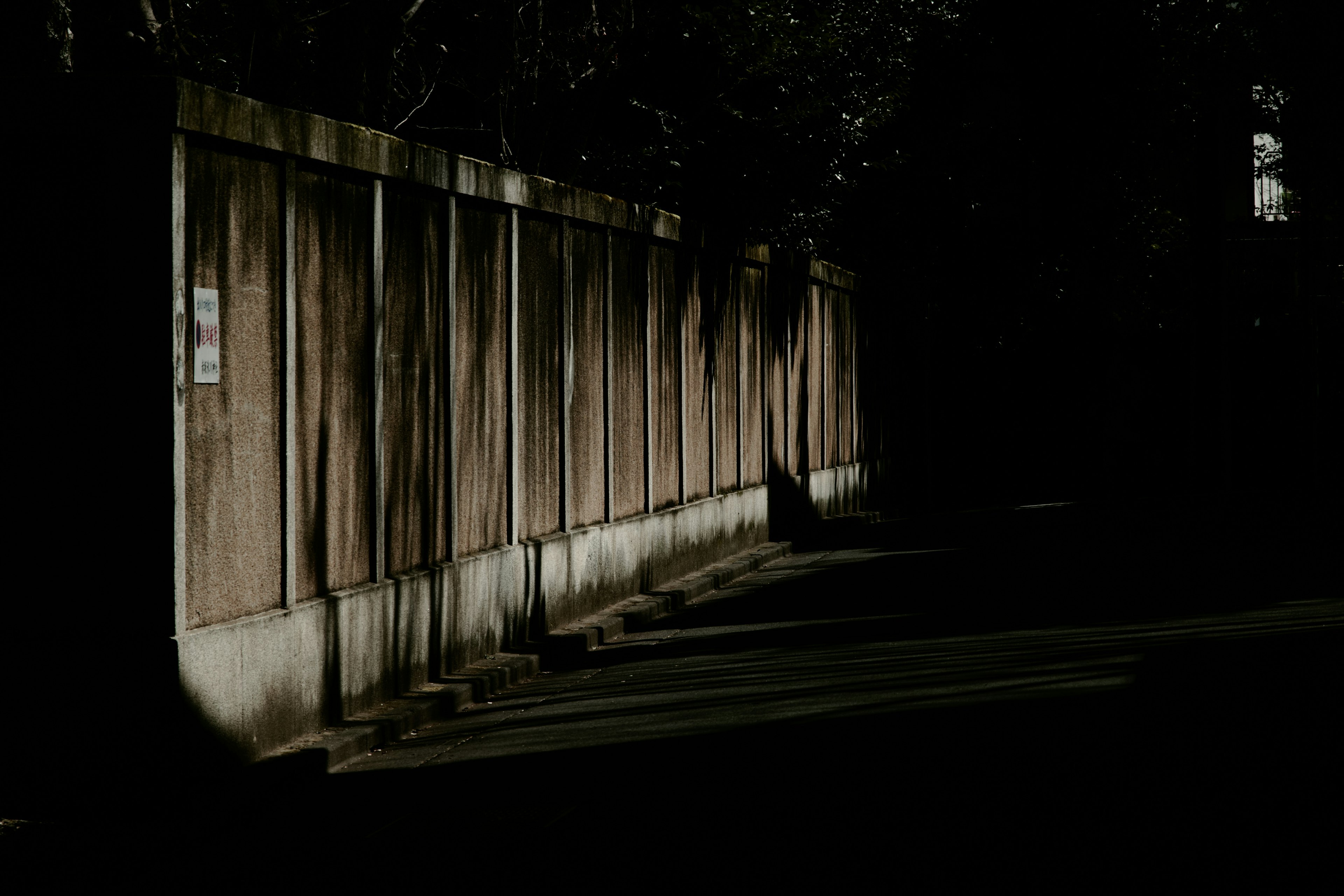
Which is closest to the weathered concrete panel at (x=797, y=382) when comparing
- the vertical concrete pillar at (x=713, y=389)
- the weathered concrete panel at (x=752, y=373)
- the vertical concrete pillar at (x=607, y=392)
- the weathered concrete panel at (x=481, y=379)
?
the weathered concrete panel at (x=752, y=373)

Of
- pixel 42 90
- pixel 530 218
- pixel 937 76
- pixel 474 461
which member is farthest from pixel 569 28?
pixel 937 76

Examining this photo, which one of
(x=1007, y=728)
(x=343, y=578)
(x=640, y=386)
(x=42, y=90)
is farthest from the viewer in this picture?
(x=640, y=386)

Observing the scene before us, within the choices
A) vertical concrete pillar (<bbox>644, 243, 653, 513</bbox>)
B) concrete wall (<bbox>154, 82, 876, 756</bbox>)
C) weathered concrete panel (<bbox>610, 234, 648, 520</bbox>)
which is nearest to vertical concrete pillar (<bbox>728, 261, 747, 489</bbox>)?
concrete wall (<bbox>154, 82, 876, 756</bbox>)

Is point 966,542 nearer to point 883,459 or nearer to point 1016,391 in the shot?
point 883,459

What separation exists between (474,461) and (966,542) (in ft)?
35.0

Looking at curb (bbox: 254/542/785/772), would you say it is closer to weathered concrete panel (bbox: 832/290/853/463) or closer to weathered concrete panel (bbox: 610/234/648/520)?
weathered concrete panel (bbox: 610/234/648/520)

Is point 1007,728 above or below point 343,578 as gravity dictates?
below

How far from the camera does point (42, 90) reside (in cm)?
694

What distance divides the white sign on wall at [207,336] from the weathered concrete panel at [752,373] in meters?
11.8

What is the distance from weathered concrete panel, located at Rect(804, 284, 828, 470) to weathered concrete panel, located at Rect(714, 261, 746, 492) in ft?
14.1

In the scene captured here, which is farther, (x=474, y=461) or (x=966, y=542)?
(x=966, y=542)

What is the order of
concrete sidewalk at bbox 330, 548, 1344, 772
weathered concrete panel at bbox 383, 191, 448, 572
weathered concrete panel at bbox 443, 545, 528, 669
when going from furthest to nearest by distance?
weathered concrete panel at bbox 443, 545, 528, 669 < weathered concrete panel at bbox 383, 191, 448, 572 < concrete sidewalk at bbox 330, 548, 1344, 772

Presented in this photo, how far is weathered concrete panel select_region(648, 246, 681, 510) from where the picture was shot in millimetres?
15211

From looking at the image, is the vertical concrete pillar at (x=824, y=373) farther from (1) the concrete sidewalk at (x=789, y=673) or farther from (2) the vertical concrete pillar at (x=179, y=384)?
(2) the vertical concrete pillar at (x=179, y=384)
